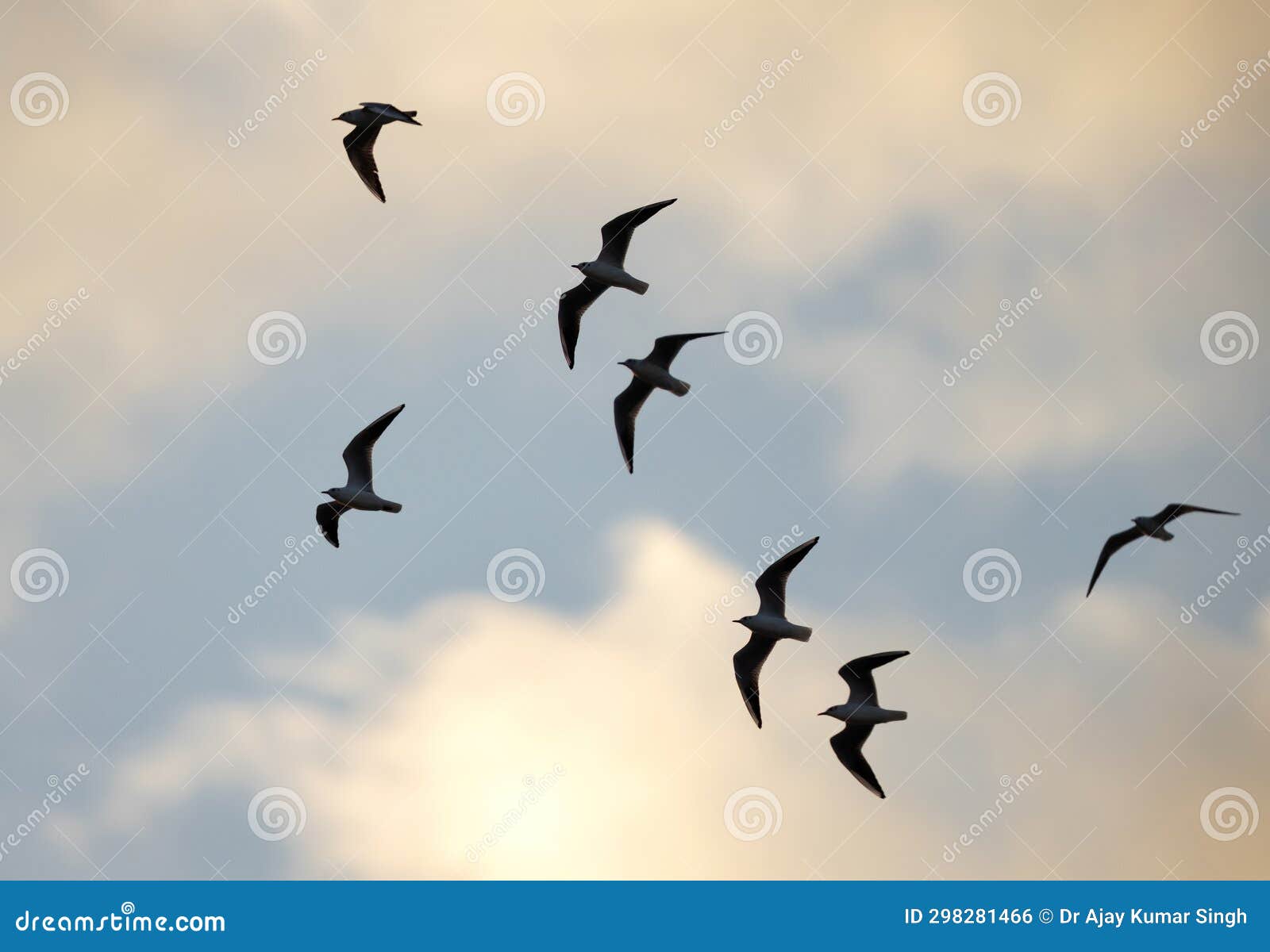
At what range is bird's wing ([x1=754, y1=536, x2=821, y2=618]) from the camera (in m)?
38.2

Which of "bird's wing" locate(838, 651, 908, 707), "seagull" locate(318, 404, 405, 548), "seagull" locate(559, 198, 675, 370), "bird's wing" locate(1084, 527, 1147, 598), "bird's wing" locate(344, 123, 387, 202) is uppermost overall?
"bird's wing" locate(1084, 527, 1147, 598)

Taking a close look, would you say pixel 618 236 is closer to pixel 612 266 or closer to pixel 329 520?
pixel 612 266

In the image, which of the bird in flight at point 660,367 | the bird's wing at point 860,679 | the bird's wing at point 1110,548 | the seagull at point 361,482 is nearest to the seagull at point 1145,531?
the bird's wing at point 1110,548

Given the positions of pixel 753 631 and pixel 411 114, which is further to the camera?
pixel 753 631

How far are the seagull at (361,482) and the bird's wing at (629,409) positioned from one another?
679 cm

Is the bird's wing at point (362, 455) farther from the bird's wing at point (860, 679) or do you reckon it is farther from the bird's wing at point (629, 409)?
the bird's wing at point (860, 679)

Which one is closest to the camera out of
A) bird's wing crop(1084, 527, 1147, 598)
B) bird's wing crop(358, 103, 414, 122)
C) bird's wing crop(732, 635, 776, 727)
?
bird's wing crop(358, 103, 414, 122)

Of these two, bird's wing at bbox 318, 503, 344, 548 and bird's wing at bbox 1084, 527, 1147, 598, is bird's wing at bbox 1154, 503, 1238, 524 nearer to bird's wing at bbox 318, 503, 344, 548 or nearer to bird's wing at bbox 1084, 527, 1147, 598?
bird's wing at bbox 1084, 527, 1147, 598

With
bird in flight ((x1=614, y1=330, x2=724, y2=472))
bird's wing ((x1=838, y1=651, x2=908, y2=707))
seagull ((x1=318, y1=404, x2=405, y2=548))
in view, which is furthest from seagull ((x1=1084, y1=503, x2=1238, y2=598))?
seagull ((x1=318, y1=404, x2=405, y2=548))

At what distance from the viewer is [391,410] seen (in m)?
37.3

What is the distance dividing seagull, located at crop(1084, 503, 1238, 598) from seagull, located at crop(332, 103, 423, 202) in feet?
78.4
